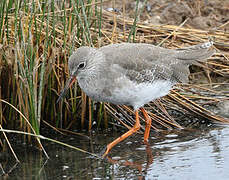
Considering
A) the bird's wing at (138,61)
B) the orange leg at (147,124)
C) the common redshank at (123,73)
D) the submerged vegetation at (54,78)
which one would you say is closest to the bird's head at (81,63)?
the common redshank at (123,73)

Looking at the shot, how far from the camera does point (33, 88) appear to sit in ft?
18.5

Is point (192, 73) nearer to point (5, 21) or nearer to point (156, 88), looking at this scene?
point (156, 88)

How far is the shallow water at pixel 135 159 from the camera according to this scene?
17.6 ft

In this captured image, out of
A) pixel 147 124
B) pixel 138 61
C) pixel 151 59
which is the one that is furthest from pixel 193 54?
pixel 147 124

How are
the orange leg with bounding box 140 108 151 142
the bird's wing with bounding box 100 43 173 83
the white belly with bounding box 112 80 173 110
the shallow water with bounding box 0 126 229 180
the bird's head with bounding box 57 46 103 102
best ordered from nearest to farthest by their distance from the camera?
the shallow water with bounding box 0 126 229 180
the bird's head with bounding box 57 46 103 102
the white belly with bounding box 112 80 173 110
the bird's wing with bounding box 100 43 173 83
the orange leg with bounding box 140 108 151 142

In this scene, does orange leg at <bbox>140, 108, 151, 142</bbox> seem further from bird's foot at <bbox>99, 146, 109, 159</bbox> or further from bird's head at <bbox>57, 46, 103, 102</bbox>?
bird's head at <bbox>57, 46, 103, 102</bbox>

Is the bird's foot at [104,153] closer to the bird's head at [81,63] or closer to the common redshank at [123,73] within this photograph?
the common redshank at [123,73]

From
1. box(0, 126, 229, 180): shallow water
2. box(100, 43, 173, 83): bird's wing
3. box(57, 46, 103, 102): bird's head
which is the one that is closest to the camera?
box(0, 126, 229, 180): shallow water

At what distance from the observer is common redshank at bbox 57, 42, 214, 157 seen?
575 centimetres

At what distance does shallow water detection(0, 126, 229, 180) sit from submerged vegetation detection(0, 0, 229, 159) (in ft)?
1.07

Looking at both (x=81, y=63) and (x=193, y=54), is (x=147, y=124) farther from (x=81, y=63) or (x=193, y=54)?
(x=81, y=63)

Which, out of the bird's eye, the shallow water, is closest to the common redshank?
the bird's eye

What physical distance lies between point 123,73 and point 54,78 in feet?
3.65

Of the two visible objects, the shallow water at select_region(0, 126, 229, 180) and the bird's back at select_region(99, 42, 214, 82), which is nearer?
the shallow water at select_region(0, 126, 229, 180)
